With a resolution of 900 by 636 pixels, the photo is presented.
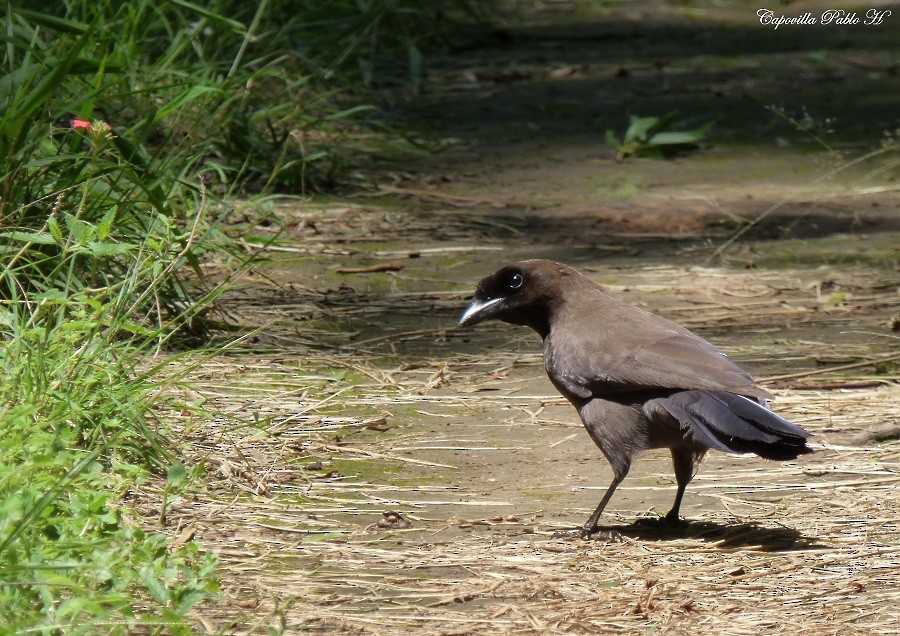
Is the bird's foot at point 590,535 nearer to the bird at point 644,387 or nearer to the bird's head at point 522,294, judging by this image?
the bird at point 644,387

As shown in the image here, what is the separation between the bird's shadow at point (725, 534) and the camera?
3396mm

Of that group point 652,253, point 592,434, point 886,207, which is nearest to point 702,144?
point 886,207

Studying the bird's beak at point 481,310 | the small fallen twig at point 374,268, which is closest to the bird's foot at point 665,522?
the bird's beak at point 481,310

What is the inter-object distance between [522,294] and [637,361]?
617mm

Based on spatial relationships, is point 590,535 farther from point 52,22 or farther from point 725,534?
point 52,22

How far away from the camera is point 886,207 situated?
713cm

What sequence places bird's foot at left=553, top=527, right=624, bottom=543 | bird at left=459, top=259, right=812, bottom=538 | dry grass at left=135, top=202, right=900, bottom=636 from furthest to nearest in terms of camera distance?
bird's foot at left=553, top=527, right=624, bottom=543, bird at left=459, top=259, right=812, bottom=538, dry grass at left=135, top=202, right=900, bottom=636

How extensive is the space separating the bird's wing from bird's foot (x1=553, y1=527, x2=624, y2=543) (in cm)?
40

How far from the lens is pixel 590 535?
3445 millimetres

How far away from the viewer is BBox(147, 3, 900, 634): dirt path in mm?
3035

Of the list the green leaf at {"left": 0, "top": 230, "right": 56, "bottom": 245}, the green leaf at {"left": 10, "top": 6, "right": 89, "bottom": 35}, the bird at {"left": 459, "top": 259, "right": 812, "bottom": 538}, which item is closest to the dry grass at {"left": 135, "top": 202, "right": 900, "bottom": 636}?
the bird at {"left": 459, "top": 259, "right": 812, "bottom": 538}

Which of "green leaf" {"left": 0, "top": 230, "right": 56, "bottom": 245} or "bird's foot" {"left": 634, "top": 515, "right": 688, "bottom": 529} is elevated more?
"green leaf" {"left": 0, "top": 230, "right": 56, "bottom": 245}

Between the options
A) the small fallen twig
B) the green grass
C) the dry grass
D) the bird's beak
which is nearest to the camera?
the green grass

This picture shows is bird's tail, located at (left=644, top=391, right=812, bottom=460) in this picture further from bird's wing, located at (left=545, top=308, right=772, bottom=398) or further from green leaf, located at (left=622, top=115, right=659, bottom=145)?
green leaf, located at (left=622, top=115, right=659, bottom=145)
